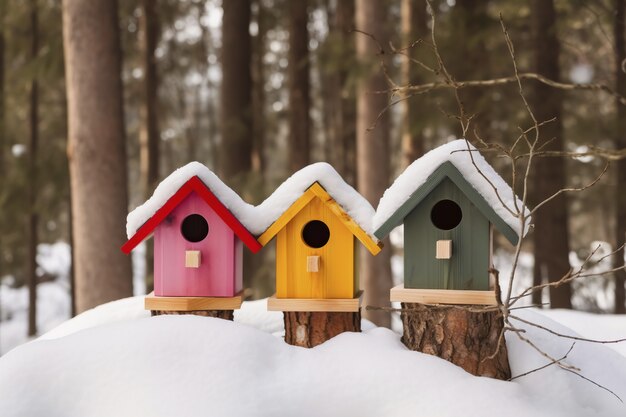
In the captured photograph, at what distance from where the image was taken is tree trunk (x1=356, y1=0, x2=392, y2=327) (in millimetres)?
7344

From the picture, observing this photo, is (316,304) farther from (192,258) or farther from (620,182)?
(620,182)

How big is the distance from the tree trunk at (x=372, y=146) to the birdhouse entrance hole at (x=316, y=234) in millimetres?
3865

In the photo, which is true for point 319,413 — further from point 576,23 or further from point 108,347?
point 576,23

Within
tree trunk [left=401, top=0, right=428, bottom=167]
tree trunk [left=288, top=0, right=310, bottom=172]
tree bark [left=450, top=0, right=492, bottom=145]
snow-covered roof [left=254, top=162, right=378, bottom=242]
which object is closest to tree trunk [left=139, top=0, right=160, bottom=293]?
tree trunk [left=288, top=0, right=310, bottom=172]

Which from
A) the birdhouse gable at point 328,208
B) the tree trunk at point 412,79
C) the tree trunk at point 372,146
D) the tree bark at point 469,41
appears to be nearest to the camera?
the birdhouse gable at point 328,208

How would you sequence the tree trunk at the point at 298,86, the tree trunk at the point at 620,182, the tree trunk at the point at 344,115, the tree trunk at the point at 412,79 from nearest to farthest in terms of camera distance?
the tree trunk at the point at 412,79
the tree trunk at the point at 620,182
the tree trunk at the point at 298,86
the tree trunk at the point at 344,115

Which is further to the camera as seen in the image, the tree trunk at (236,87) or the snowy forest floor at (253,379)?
the tree trunk at (236,87)

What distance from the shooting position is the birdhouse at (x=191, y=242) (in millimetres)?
3236

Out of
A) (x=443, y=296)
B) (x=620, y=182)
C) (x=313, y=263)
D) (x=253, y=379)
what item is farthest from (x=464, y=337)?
(x=620, y=182)

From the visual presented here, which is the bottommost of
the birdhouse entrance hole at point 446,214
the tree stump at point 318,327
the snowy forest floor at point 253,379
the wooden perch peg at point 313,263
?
the snowy forest floor at point 253,379

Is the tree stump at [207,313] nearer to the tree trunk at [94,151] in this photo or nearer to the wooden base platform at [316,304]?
the wooden base platform at [316,304]

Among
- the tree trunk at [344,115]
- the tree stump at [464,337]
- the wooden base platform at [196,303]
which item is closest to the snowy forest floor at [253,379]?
the tree stump at [464,337]

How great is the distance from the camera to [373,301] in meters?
7.43

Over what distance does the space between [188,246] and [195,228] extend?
28 cm
